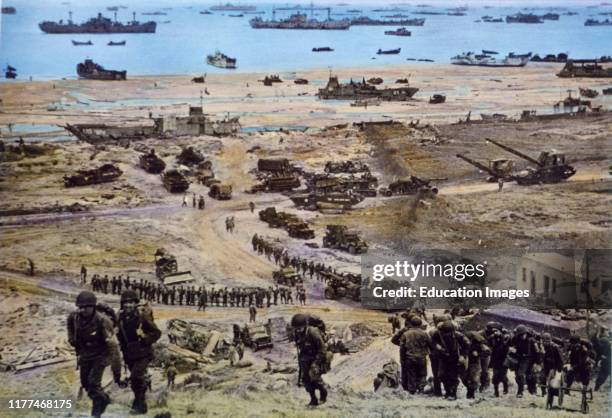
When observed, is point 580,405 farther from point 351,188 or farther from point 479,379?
point 351,188

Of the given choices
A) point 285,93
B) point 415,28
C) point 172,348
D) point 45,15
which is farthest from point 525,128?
point 45,15

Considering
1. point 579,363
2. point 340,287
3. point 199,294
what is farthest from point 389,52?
point 579,363

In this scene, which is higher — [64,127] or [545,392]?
[64,127]

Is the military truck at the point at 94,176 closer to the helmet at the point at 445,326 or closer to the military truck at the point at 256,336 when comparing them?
the military truck at the point at 256,336

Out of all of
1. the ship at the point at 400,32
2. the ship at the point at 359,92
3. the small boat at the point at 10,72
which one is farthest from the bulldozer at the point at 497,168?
the small boat at the point at 10,72

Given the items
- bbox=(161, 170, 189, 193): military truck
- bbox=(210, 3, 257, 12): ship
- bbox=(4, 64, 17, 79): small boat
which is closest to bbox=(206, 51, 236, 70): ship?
bbox=(210, 3, 257, 12): ship

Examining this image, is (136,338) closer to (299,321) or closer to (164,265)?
(164,265)
